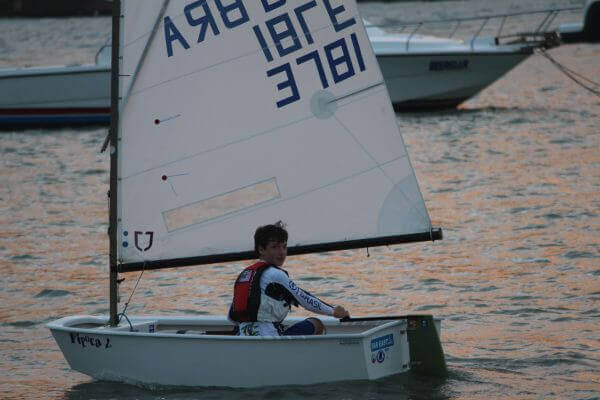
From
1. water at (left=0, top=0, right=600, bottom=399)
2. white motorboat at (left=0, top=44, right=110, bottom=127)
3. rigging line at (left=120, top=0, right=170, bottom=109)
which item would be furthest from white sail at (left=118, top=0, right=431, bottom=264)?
white motorboat at (left=0, top=44, right=110, bottom=127)

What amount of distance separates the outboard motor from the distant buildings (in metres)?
41.9

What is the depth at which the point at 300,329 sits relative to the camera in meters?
9.53

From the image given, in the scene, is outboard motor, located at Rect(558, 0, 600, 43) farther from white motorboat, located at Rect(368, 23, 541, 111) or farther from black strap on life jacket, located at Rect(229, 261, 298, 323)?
black strap on life jacket, located at Rect(229, 261, 298, 323)

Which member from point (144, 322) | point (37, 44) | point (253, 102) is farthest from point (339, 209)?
point (37, 44)

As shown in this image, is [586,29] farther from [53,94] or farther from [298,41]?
[298,41]

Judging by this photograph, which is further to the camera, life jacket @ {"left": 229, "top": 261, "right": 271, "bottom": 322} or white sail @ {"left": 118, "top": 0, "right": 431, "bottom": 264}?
white sail @ {"left": 118, "top": 0, "right": 431, "bottom": 264}

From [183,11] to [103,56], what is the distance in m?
17.6

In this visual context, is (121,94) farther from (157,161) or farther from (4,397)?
(4,397)

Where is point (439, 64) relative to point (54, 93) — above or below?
above

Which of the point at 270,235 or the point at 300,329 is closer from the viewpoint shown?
the point at 270,235

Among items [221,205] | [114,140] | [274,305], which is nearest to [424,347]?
[274,305]

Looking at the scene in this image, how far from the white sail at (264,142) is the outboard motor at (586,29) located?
3494 cm

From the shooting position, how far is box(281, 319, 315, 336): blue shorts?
952 centimetres

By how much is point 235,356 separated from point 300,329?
524 millimetres
